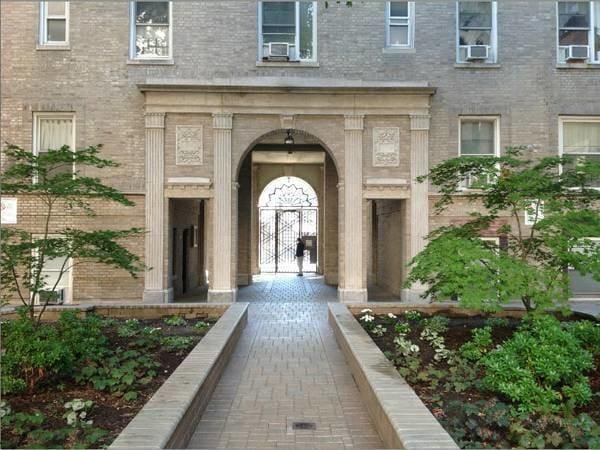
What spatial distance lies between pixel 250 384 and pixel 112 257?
8.99 ft

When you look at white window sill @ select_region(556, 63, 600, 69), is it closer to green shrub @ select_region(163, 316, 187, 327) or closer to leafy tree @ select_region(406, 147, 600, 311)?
leafy tree @ select_region(406, 147, 600, 311)

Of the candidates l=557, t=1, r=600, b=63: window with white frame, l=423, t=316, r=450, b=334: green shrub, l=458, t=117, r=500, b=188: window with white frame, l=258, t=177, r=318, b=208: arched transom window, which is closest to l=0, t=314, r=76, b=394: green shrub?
l=423, t=316, r=450, b=334: green shrub

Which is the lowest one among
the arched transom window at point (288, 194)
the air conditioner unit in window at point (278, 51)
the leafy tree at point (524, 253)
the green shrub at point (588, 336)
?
the green shrub at point (588, 336)

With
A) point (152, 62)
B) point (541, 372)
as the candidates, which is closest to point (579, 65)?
point (152, 62)

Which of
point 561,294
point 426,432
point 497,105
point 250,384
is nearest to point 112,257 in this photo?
point 250,384

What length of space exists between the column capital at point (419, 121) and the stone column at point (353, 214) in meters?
1.46

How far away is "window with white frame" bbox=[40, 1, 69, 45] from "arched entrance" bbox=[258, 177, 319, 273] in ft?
38.1

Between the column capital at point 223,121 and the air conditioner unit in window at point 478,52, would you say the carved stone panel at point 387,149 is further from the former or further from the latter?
the column capital at point 223,121

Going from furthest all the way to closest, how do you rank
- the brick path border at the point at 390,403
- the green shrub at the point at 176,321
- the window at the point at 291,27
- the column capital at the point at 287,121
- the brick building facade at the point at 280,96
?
1. the window at the point at 291,27
2. the column capital at the point at 287,121
3. the brick building facade at the point at 280,96
4. the green shrub at the point at 176,321
5. the brick path border at the point at 390,403

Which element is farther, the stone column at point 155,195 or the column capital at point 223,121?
the column capital at point 223,121

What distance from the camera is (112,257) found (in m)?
7.50

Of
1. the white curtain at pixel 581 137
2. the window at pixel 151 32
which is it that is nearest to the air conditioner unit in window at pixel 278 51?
the window at pixel 151 32

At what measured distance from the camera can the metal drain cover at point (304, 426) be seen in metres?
5.39

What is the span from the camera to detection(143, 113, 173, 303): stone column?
1436cm
